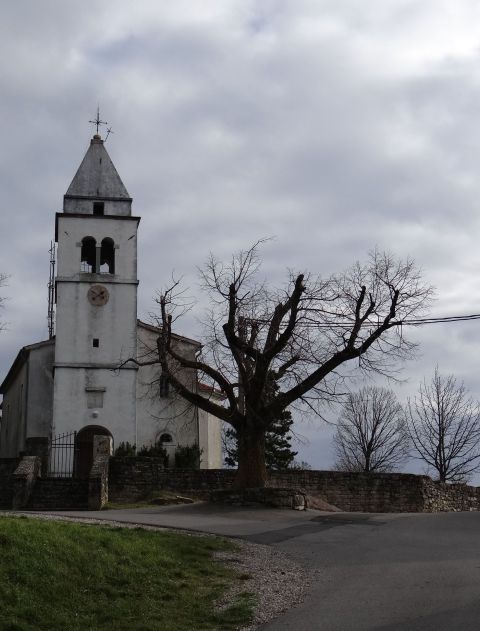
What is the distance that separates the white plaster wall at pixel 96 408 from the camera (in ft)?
119

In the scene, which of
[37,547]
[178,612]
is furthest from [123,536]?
[178,612]

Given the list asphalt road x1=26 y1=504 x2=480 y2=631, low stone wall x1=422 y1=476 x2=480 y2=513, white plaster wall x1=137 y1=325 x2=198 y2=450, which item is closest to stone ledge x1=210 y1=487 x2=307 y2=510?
asphalt road x1=26 y1=504 x2=480 y2=631

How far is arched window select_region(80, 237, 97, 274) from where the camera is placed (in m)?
38.8

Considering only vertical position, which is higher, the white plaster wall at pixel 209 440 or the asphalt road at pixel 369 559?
the white plaster wall at pixel 209 440

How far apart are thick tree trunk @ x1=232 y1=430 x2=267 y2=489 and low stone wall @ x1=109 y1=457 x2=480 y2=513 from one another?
278cm

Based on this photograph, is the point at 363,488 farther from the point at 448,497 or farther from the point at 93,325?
the point at 93,325

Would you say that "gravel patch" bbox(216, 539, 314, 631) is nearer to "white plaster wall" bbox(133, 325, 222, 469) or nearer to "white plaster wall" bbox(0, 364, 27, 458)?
"white plaster wall" bbox(133, 325, 222, 469)

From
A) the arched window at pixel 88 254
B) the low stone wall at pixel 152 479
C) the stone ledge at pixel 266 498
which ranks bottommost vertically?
the stone ledge at pixel 266 498

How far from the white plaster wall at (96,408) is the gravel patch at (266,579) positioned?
2015 centimetres

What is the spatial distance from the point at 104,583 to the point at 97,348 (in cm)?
2571

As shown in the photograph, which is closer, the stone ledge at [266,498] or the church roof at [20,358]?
the stone ledge at [266,498]

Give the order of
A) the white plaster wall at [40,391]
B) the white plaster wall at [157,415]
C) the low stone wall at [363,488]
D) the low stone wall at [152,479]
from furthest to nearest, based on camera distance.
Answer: the white plaster wall at [157,415] → the white plaster wall at [40,391] → the low stone wall at [363,488] → the low stone wall at [152,479]

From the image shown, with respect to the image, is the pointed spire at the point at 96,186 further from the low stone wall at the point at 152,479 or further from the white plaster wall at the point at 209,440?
the low stone wall at the point at 152,479

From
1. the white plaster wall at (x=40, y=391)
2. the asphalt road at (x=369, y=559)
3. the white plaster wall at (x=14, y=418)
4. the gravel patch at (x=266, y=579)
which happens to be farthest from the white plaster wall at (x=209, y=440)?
the gravel patch at (x=266, y=579)
